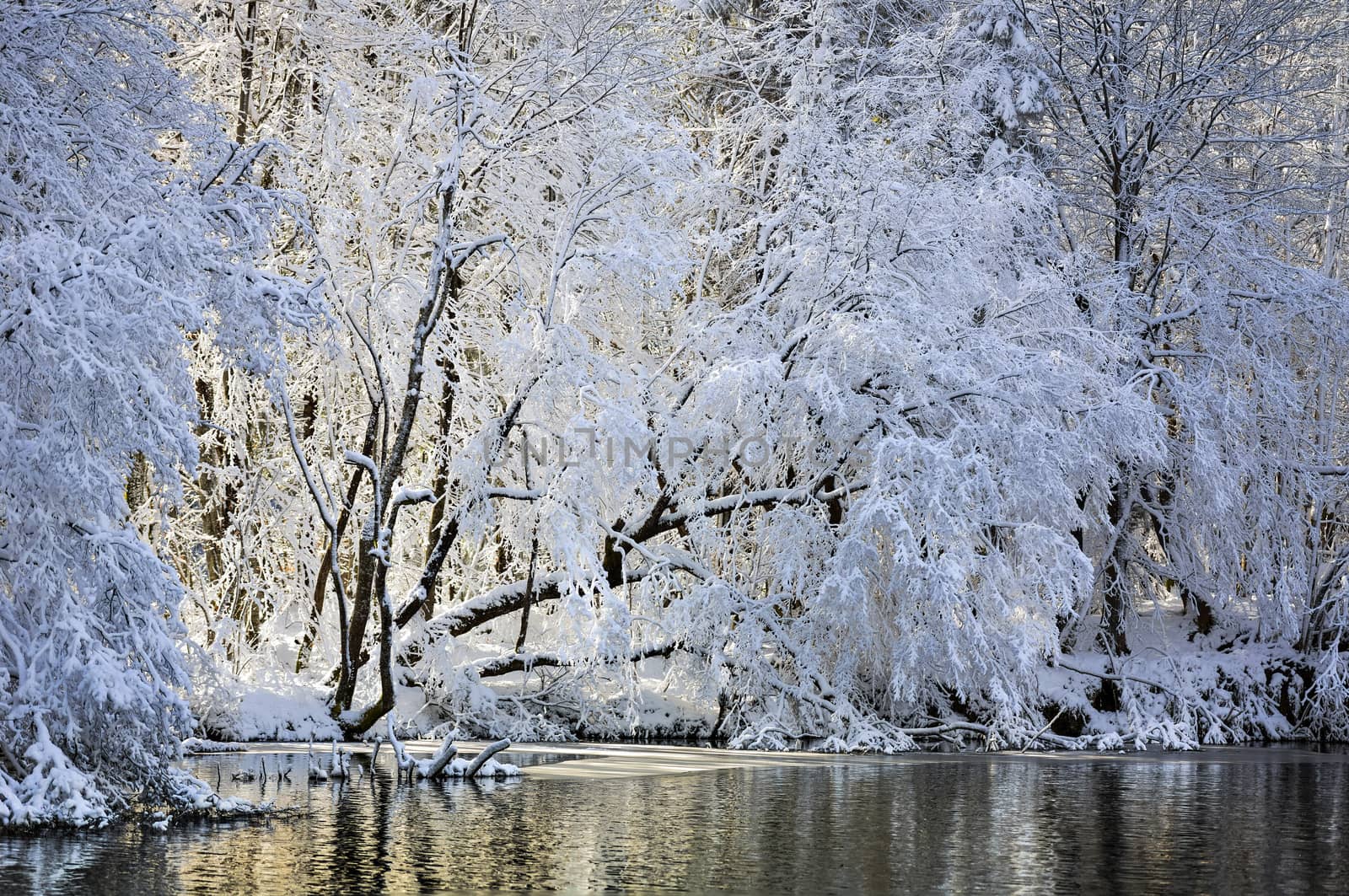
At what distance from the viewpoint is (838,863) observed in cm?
1072

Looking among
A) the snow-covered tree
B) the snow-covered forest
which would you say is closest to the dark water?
the snow-covered tree

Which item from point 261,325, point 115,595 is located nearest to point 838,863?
point 115,595

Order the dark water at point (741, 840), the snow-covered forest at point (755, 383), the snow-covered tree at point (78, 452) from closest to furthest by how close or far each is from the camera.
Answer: the dark water at point (741, 840) → the snow-covered tree at point (78, 452) → the snow-covered forest at point (755, 383)

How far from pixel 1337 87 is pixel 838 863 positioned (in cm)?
2140

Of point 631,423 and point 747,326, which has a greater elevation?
point 747,326

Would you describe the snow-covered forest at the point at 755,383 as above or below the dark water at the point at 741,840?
above

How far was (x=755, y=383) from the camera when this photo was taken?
65.8 feet

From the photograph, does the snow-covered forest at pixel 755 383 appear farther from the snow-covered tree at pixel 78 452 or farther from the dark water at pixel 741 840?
the dark water at pixel 741 840

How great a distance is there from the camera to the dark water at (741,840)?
9.95 metres

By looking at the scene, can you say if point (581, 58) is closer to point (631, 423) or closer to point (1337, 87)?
point (631, 423)

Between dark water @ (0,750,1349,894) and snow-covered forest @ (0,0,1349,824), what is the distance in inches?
148

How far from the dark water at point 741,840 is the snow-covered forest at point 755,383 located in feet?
12.4

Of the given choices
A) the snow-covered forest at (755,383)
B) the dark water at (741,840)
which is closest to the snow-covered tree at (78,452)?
the dark water at (741,840)

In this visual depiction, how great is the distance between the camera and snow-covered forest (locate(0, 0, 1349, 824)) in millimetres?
20000
